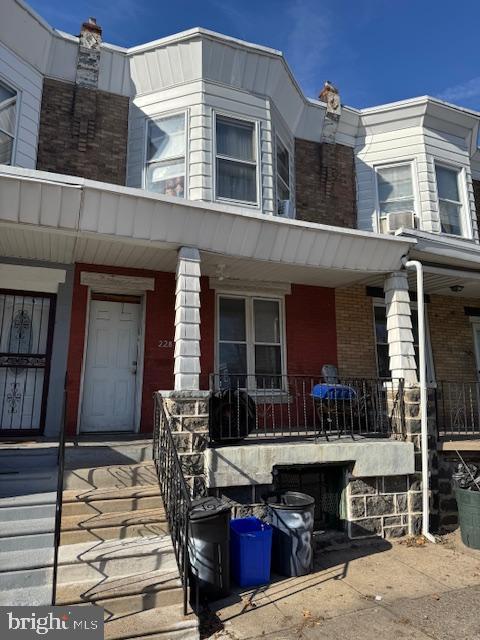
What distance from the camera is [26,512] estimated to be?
170 inches

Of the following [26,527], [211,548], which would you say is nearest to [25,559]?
[26,527]

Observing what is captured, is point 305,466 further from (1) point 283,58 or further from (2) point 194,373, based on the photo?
(1) point 283,58

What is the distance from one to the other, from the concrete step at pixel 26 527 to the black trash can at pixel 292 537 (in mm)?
2406

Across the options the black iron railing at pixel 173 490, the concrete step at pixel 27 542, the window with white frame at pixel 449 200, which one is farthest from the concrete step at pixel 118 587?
the window with white frame at pixel 449 200

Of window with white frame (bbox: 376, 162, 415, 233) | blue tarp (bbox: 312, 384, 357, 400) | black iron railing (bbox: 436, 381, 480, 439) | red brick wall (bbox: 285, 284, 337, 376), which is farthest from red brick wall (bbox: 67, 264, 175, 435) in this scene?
black iron railing (bbox: 436, 381, 480, 439)

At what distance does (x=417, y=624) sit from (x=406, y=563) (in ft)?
5.04

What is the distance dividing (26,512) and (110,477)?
102 cm

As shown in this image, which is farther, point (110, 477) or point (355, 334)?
point (355, 334)

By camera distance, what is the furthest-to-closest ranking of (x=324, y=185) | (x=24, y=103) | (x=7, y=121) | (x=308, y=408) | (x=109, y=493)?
1. (x=324, y=185)
2. (x=308, y=408)
3. (x=24, y=103)
4. (x=7, y=121)
5. (x=109, y=493)

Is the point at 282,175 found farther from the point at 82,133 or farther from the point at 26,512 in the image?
the point at 26,512

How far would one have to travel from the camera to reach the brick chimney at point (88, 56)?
313 inches

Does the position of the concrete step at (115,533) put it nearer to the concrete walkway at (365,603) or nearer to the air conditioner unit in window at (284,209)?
the concrete walkway at (365,603)

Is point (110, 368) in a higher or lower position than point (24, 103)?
lower

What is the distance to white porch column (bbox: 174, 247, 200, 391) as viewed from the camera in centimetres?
565
